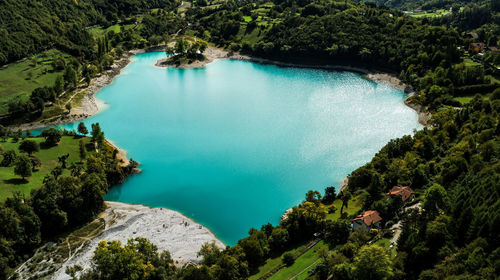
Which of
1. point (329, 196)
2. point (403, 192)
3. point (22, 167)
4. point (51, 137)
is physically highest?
point (403, 192)

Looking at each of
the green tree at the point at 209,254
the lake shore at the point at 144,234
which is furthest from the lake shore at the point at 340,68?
the green tree at the point at 209,254

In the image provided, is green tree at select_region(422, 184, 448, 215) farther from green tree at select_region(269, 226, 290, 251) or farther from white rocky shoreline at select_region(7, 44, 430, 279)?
white rocky shoreline at select_region(7, 44, 430, 279)

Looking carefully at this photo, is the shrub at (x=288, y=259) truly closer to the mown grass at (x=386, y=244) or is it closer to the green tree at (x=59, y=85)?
the mown grass at (x=386, y=244)

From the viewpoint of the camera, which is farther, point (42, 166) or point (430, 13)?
point (430, 13)

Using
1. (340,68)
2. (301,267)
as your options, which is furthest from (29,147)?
(340,68)

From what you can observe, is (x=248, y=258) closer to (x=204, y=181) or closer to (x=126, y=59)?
(x=204, y=181)

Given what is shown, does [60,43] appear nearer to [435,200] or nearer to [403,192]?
[403,192]

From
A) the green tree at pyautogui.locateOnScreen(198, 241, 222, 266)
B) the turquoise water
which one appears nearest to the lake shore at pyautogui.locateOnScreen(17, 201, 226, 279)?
the turquoise water
